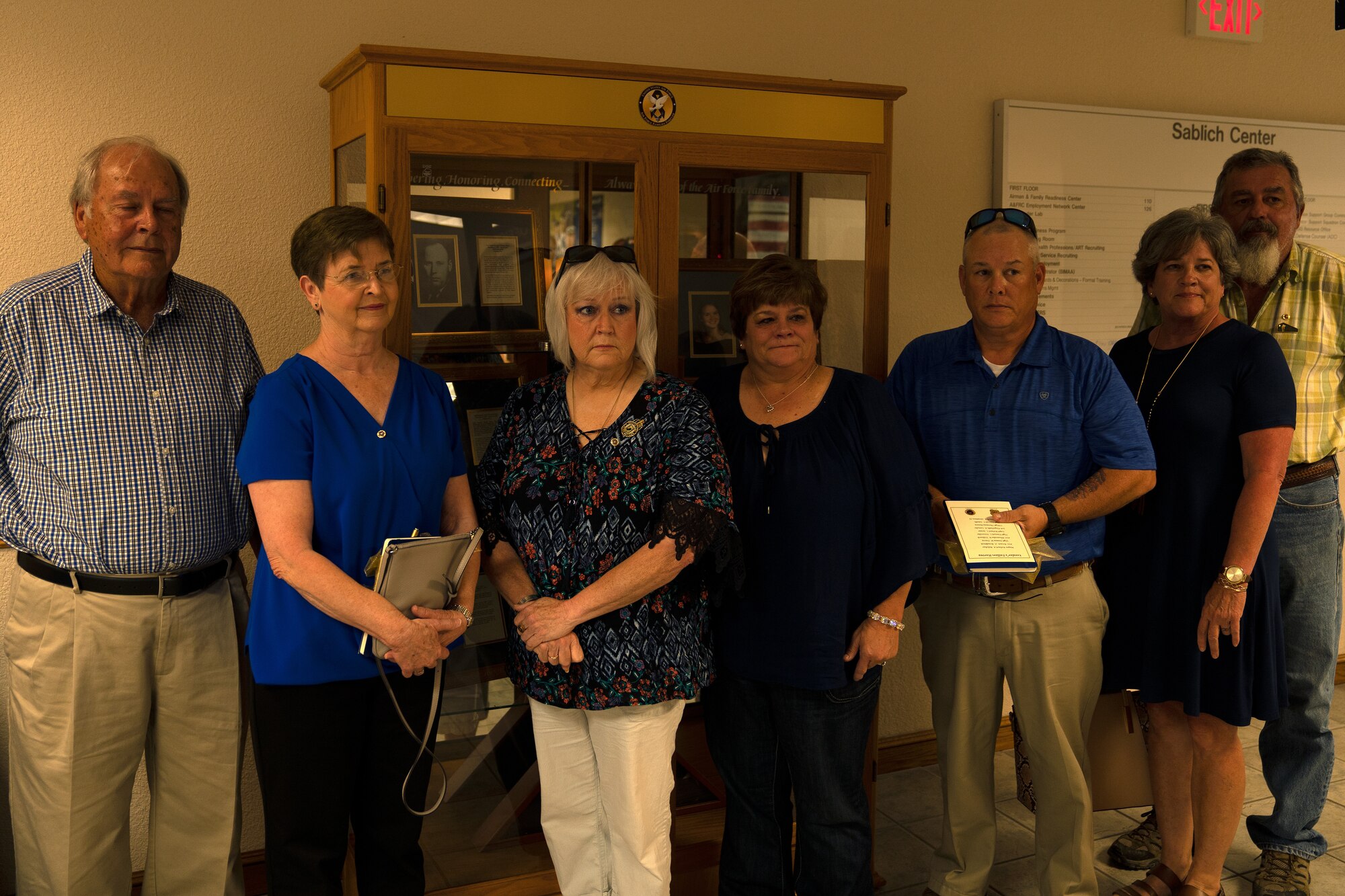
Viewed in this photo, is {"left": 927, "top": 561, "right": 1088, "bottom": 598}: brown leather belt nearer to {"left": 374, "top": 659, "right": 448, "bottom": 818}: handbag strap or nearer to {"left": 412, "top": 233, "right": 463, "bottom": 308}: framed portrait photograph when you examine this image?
{"left": 374, "top": 659, "right": 448, "bottom": 818}: handbag strap

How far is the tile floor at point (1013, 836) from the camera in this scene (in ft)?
10.2

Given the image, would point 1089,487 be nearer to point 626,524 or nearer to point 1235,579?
point 1235,579

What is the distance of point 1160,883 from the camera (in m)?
2.95

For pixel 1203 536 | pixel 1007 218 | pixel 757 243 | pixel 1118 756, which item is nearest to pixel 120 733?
pixel 757 243

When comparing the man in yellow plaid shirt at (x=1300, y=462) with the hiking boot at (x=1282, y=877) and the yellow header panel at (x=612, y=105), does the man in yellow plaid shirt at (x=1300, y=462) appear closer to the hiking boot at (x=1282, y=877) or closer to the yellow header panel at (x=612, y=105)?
the hiking boot at (x=1282, y=877)

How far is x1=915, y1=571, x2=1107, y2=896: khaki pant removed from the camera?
2617 mm

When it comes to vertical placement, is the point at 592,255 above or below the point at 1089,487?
above

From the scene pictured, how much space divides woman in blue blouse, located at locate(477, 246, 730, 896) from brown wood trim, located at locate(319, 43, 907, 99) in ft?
1.64

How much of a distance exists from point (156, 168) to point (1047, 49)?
9.74 ft

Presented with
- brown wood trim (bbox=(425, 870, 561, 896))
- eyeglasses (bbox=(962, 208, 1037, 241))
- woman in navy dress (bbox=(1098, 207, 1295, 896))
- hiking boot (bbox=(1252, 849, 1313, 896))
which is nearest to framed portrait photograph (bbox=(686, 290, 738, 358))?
eyeglasses (bbox=(962, 208, 1037, 241))

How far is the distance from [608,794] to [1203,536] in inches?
62.6

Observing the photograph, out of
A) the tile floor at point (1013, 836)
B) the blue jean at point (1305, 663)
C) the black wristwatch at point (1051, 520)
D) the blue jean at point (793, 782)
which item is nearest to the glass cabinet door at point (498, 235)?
the blue jean at point (793, 782)

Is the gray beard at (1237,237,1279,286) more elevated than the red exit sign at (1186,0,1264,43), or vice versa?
the red exit sign at (1186,0,1264,43)

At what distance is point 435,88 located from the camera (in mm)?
2449
